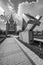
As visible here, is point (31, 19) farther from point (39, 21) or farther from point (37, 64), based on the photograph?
point (37, 64)

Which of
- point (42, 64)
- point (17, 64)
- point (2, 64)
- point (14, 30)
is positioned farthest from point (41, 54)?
point (14, 30)

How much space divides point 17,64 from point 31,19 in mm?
6054

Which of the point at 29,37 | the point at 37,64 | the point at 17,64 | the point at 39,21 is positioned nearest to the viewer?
the point at 37,64

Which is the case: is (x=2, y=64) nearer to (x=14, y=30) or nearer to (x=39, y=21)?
(x=39, y=21)

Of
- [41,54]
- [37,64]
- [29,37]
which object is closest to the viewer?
[37,64]

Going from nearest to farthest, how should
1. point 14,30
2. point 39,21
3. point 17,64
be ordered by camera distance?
point 17,64
point 39,21
point 14,30

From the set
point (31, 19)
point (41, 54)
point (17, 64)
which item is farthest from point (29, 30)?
point (17, 64)

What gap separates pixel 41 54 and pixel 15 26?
191 ft

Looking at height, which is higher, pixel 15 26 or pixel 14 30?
pixel 15 26

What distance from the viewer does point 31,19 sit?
26.0 feet

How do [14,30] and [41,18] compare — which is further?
[14,30]

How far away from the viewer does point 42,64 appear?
2.81 metres

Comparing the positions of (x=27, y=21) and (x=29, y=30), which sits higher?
(x=27, y=21)

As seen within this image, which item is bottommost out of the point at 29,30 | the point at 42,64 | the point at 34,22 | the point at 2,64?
the point at 2,64
